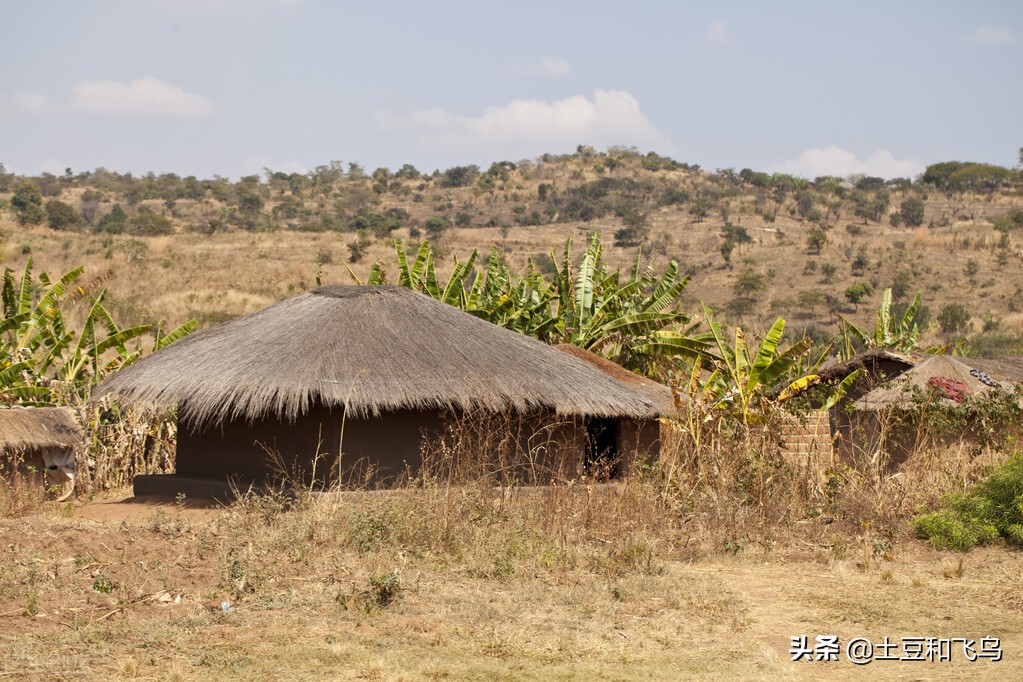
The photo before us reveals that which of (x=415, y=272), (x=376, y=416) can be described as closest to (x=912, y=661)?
(x=376, y=416)

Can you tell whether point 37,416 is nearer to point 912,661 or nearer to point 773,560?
point 773,560

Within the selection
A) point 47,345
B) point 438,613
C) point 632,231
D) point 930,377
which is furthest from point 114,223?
point 438,613

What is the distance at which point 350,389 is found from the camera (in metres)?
11.2

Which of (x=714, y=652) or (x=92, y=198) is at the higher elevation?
(x=92, y=198)

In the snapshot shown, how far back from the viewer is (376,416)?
11.3 metres

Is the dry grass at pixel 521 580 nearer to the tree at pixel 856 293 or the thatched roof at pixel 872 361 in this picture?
the thatched roof at pixel 872 361

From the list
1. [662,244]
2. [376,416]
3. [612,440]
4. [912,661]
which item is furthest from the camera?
[662,244]

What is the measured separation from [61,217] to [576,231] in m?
21.0

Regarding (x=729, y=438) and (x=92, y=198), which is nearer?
(x=729, y=438)

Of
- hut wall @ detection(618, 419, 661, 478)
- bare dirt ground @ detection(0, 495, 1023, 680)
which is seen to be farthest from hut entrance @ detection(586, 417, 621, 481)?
bare dirt ground @ detection(0, 495, 1023, 680)

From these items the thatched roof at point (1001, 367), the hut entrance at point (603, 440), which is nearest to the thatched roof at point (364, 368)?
the hut entrance at point (603, 440)

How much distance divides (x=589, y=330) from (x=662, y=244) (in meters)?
30.8

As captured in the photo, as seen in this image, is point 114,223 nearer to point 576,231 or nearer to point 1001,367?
point 576,231

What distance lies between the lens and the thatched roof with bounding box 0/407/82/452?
1240 cm
